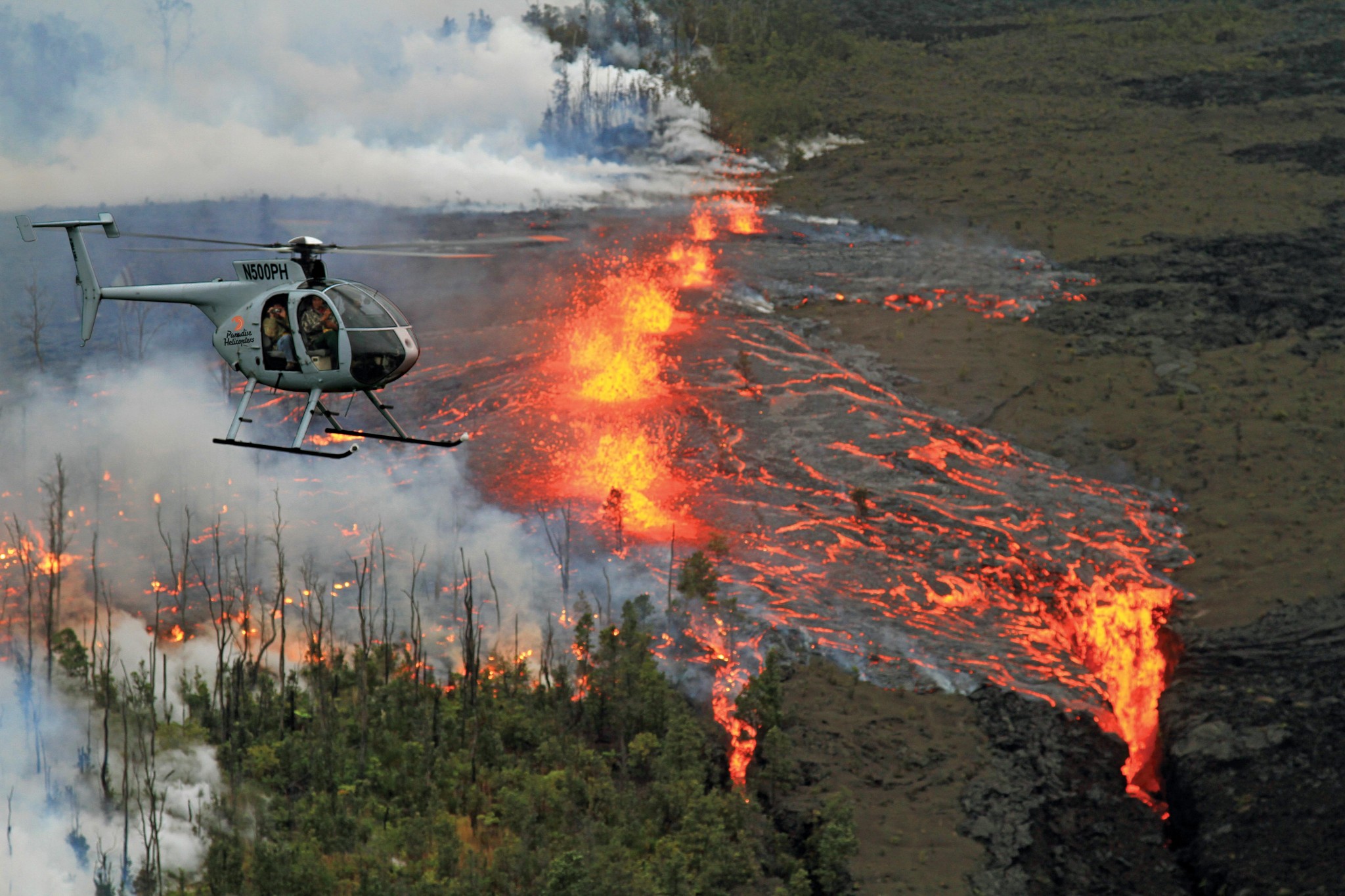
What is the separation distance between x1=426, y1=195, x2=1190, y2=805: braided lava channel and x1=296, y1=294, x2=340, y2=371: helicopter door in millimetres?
16248

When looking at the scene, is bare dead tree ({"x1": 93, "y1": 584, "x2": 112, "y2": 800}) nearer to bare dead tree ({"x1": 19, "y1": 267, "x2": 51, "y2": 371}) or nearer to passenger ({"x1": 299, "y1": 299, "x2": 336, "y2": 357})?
passenger ({"x1": 299, "y1": 299, "x2": 336, "y2": 357})

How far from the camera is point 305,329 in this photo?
79.7 ft

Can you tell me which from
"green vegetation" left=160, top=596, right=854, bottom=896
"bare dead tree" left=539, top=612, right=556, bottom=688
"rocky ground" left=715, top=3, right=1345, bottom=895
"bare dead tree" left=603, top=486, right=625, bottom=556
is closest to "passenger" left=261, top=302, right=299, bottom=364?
"green vegetation" left=160, top=596, right=854, bottom=896

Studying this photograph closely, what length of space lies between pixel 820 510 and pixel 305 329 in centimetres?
2552

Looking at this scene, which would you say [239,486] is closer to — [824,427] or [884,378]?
[824,427]

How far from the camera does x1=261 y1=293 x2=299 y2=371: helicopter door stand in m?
24.5

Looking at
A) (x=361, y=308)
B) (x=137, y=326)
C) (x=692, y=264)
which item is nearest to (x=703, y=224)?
(x=692, y=264)

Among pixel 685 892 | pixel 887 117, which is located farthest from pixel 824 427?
pixel 887 117

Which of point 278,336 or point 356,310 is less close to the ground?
point 356,310

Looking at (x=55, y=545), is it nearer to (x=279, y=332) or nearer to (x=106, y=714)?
(x=106, y=714)

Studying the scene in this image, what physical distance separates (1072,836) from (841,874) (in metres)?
6.50

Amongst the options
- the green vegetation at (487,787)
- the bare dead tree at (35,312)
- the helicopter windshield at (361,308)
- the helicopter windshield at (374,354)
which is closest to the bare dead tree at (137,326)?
the bare dead tree at (35,312)

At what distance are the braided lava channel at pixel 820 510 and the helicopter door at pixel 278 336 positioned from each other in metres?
16.4

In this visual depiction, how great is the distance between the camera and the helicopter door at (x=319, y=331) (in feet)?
79.2
